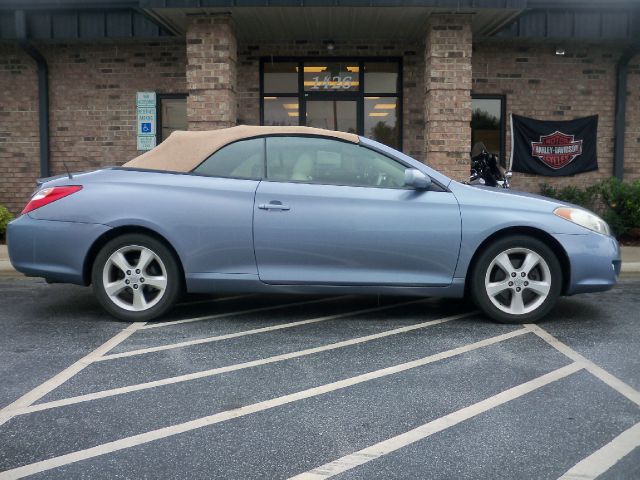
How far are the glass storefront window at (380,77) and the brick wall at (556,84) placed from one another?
1.41 m

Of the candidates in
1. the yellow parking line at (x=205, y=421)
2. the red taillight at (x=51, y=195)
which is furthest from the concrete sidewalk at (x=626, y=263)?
the yellow parking line at (x=205, y=421)

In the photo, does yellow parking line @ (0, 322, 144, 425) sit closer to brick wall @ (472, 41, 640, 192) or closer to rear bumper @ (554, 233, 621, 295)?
rear bumper @ (554, 233, 621, 295)

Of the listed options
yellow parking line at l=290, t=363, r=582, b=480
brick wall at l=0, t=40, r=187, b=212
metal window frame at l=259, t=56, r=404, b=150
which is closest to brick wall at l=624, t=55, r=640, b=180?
metal window frame at l=259, t=56, r=404, b=150

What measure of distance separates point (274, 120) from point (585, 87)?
18.1 feet

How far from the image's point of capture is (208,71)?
10.3 metres

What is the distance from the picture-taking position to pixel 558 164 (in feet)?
41.4

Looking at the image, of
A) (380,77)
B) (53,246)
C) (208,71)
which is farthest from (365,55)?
(53,246)

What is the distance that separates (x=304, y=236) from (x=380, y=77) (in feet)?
24.6

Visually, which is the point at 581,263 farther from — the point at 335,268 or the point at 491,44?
the point at 491,44

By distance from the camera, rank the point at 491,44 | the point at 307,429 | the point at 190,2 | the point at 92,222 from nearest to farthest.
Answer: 1. the point at 307,429
2. the point at 92,222
3. the point at 190,2
4. the point at 491,44

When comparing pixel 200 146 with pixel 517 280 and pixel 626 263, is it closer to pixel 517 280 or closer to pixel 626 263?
pixel 517 280

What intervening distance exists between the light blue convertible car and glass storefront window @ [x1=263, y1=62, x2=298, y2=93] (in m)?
6.94

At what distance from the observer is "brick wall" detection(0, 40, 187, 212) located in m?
12.6

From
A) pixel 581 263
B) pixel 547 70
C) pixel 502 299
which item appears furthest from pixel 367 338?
pixel 547 70
